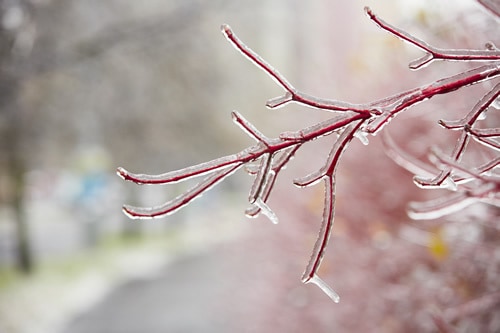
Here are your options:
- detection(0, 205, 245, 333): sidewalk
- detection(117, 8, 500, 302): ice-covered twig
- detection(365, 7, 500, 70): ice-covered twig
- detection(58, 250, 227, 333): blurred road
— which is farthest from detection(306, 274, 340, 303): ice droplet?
detection(0, 205, 245, 333): sidewalk

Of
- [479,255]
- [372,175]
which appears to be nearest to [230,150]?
[372,175]

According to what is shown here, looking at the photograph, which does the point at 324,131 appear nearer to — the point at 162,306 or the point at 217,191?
the point at 162,306

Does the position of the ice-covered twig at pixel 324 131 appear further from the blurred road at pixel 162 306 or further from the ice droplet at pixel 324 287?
the blurred road at pixel 162 306

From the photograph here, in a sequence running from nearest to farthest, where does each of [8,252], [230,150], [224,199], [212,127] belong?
[8,252], [212,127], [230,150], [224,199]

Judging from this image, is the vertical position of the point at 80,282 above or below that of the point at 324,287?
below

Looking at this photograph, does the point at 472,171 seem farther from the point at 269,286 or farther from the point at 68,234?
the point at 68,234

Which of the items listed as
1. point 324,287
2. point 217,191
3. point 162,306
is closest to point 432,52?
point 324,287

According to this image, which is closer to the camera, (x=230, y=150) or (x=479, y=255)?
(x=479, y=255)
